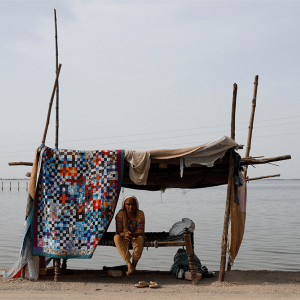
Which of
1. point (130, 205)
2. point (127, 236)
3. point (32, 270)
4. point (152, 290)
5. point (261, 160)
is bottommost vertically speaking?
point (152, 290)

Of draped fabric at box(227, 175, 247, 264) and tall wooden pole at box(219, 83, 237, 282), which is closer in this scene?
tall wooden pole at box(219, 83, 237, 282)

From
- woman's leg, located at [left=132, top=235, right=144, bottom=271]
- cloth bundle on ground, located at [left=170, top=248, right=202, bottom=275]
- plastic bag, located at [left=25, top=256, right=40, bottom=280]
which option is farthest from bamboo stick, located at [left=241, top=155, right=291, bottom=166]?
plastic bag, located at [left=25, top=256, right=40, bottom=280]

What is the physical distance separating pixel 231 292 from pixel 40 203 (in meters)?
3.06

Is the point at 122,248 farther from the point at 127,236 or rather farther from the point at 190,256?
the point at 190,256

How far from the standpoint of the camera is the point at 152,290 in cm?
534

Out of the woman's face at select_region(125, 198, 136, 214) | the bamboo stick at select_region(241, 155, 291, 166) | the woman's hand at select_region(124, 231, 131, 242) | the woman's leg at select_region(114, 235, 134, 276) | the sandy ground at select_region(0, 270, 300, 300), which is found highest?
the bamboo stick at select_region(241, 155, 291, 166)

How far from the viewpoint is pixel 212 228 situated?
13891 mm

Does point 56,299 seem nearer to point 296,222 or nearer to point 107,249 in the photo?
point 107,249

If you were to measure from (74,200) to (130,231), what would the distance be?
106 centimetres

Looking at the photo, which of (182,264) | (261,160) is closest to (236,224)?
(182,264)

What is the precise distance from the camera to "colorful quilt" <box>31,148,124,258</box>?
578 cm

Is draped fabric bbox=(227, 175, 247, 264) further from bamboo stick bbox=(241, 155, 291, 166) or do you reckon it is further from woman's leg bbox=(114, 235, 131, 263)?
woman's leg bbox=(114, 235, 131, 263)

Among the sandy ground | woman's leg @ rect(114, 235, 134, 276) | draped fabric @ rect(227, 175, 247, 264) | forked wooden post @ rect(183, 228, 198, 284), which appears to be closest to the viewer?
the sandy ground

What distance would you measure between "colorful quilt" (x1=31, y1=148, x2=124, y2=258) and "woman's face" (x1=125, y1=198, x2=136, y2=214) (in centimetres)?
42
